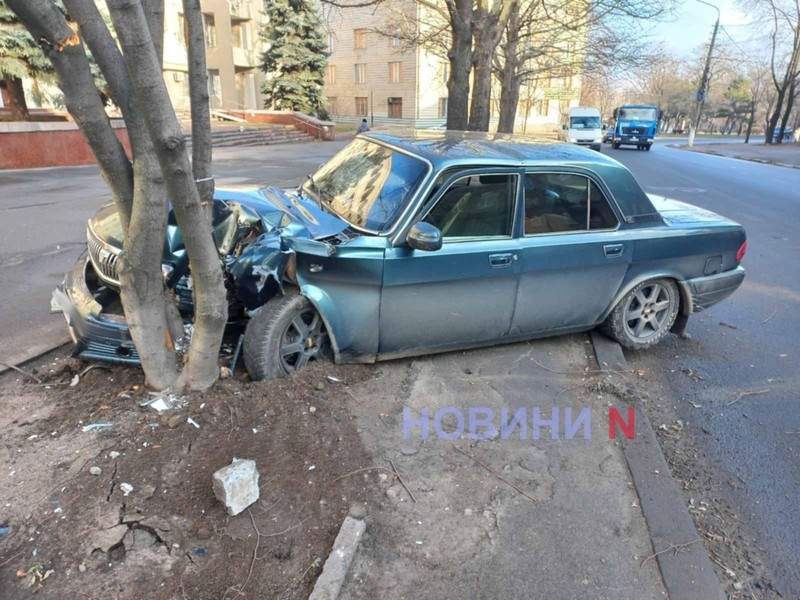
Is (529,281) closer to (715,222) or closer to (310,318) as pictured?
(310,318)

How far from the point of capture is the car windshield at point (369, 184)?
389cm

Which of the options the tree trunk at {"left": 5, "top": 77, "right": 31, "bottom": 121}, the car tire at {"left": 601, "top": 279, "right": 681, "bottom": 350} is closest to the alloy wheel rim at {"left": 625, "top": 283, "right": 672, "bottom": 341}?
the car tire at {"left": 601, "top": 279, "right": 681, "bottom": 350}

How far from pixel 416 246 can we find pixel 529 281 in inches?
41.6

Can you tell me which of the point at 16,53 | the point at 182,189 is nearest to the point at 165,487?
the point at 182,189

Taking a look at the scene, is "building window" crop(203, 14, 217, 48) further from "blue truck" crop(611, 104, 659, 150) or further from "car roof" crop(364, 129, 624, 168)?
"car roof" crop(364, 129, 624, 168)

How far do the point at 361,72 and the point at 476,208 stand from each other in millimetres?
49430

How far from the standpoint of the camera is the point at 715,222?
493 cm

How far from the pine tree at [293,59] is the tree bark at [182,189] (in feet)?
110

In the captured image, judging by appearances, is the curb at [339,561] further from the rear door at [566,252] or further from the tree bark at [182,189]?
the rear door at [566,252]

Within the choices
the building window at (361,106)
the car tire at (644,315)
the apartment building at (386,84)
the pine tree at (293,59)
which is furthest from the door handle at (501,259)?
the building window at (361,106)

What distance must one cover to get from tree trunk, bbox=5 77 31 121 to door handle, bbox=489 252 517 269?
Answer: 1852cm

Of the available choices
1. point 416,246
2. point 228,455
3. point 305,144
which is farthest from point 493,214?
point 305,144

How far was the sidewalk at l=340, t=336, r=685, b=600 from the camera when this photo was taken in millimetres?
2498

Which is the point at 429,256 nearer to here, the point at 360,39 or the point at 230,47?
the point at 230,47
